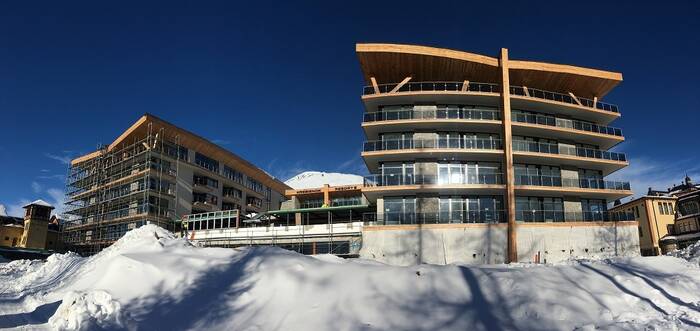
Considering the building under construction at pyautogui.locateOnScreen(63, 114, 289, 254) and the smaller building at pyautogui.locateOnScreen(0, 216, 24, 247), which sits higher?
the building under construction at pyautogui.locateOnScreen(63, 114, 289, 254)

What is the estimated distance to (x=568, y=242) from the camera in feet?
118

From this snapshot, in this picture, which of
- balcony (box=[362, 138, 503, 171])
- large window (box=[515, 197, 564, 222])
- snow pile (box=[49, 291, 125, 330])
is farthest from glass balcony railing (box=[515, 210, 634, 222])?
snow pile (box=[49, 291, 125, 330])

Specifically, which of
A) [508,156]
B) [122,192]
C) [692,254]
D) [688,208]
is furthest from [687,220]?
[122,192]

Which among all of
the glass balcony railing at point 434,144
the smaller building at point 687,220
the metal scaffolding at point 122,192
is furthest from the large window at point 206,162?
the smaller building at point 687,220

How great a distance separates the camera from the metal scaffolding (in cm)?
5425

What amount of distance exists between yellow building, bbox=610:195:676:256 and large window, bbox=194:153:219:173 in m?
56.2

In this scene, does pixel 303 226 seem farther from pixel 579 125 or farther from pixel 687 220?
pixel 687 220

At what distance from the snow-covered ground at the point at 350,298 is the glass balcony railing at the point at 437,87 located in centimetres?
2638

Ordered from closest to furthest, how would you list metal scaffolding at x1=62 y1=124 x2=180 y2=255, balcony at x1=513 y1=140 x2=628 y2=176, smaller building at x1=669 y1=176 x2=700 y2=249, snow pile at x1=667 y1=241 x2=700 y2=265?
snow pile at x1=667 y1=241 x2=700 y2=265
balcony at x1=513 y1=140 x2=628 y2=176
smaller building at x1=669 y1=176 x2=700 y2=249
metal scaffolding at x1=62 y1=124 x2=180 y2=255

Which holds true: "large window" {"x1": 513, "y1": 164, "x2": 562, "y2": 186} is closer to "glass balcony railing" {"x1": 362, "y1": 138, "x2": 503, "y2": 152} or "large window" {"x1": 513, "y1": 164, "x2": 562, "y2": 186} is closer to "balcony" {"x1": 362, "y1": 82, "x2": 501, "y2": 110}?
"glass balcony railing" {"x1": 362, "y1": 138, "x2": 503, "y2": 152}

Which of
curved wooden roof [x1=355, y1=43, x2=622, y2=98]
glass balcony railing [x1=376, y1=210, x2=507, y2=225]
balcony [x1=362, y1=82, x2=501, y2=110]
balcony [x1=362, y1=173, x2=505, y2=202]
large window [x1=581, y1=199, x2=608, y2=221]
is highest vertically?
curved wooden roof [x1=355, y1=43, x2=622, y2=98]

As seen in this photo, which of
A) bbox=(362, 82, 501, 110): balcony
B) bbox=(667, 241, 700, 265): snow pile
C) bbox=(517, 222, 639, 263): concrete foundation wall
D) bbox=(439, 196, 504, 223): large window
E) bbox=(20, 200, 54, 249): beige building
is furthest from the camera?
bbox=(20, 200, 54, 249): beige building

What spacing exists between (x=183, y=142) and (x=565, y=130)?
4455cm

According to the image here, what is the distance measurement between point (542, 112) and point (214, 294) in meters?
36.7
